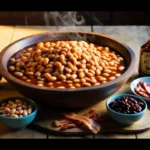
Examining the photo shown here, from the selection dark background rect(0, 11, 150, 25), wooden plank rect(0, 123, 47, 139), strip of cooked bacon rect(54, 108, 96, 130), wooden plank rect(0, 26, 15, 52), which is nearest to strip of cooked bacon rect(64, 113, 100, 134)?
strip of cooked bacon rect(54, 108, 96, 130)

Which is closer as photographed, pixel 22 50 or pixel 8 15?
pixel 22 50

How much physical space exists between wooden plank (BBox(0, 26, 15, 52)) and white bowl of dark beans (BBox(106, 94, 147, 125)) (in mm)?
787

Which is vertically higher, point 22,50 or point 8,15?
point 22,50

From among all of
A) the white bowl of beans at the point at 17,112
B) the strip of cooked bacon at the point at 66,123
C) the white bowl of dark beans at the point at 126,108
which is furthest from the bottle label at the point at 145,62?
the white bowl of beans at the point at 17,112

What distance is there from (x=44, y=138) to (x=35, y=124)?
0.07 metres

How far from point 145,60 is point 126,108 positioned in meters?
0.35

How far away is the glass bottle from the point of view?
1.72 meters

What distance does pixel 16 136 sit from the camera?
1.43 meters

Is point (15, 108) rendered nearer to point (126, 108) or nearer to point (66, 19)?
point (126, 108)

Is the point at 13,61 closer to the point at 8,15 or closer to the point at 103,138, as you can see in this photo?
the point at 103,138

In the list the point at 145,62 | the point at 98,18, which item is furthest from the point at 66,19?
the point at 145,62

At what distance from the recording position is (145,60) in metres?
1.74

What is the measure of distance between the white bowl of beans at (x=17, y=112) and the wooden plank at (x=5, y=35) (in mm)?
Answer: 622
